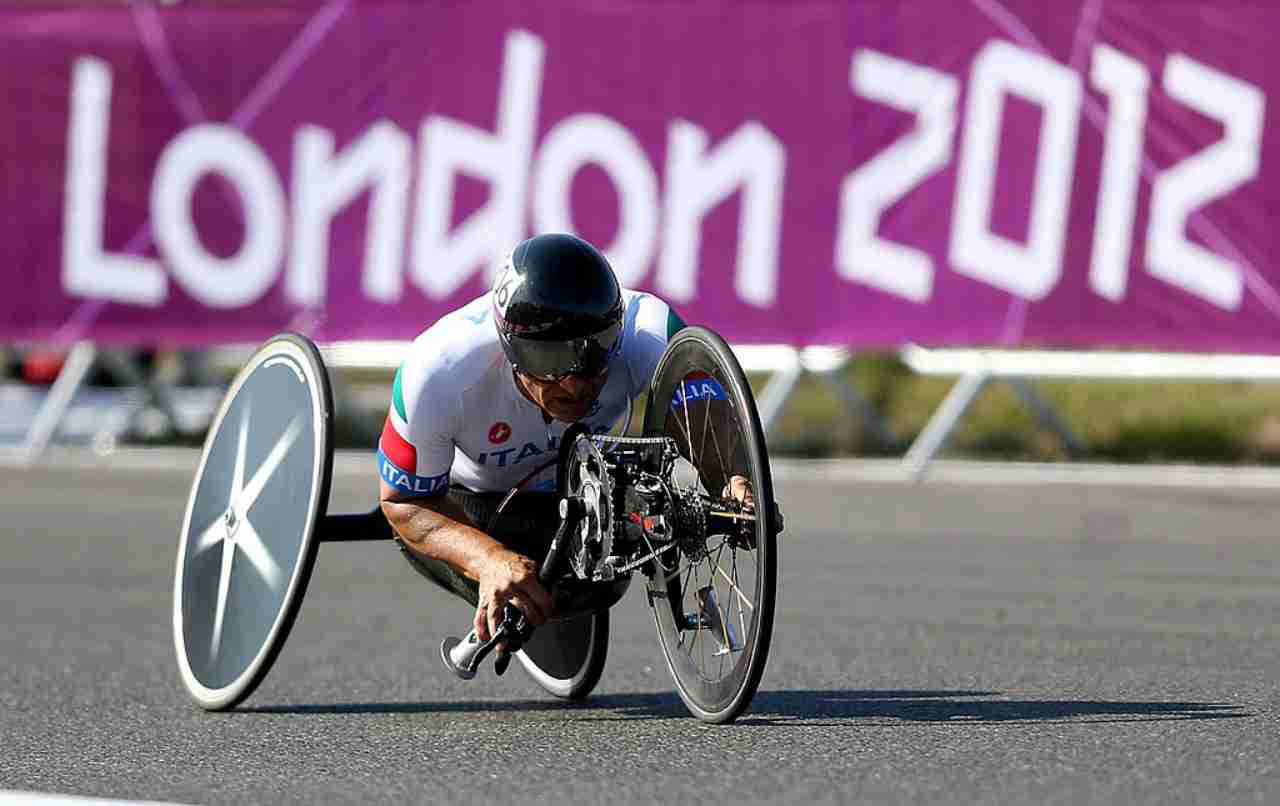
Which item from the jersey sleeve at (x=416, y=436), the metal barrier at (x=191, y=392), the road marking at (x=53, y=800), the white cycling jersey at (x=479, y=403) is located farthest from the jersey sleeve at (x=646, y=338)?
the metal barrier at (x=191, y=392)

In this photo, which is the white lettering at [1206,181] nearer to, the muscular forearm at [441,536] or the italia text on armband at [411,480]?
the muscular forearm at [441,536]

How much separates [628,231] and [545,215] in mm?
560

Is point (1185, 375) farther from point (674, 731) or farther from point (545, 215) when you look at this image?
point (674, 731)

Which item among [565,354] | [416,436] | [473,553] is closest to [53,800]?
[473,553]

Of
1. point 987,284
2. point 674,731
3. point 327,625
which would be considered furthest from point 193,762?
point 987,284

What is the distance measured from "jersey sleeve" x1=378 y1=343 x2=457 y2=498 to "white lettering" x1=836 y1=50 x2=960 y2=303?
7.91 metres

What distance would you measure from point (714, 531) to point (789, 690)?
124 cm

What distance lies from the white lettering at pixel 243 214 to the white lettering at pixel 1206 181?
5592 mm

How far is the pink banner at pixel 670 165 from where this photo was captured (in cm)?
1323

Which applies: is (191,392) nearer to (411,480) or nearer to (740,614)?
(411,480)

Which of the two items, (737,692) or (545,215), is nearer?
(737,692)

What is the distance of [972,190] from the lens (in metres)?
13.5

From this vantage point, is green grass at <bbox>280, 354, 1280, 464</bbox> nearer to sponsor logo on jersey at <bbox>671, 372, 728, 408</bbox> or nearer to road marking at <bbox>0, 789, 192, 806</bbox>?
sponsor logo on jersey at <bbox>671, 372, 728, 408</bbox>

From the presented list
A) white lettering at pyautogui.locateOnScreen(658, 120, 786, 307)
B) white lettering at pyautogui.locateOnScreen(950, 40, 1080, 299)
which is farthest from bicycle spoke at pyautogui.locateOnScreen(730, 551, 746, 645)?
white lettering at pyautogui.locateOnScreen(658, 120, 786, 307)
